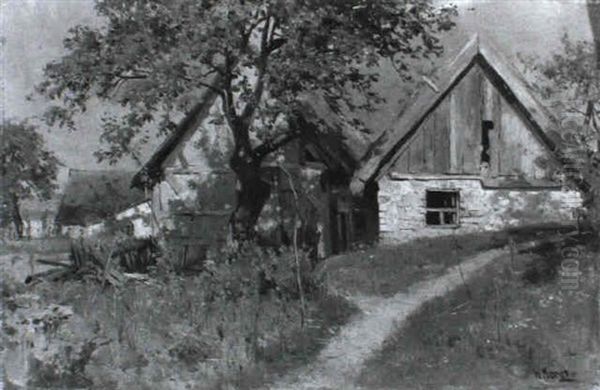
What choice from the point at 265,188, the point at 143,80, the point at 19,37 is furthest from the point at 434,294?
the point at 19,37

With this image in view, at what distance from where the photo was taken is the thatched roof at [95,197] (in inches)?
583

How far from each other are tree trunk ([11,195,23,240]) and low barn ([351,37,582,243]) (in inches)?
319

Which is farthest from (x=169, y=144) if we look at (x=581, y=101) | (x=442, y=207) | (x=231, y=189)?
(x=581, y=101)

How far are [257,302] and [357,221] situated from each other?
28.6 feet

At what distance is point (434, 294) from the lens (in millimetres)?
12562

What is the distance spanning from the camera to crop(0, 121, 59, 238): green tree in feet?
30.4

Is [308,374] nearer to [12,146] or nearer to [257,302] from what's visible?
[257,302]

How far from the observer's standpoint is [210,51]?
13.0 metres

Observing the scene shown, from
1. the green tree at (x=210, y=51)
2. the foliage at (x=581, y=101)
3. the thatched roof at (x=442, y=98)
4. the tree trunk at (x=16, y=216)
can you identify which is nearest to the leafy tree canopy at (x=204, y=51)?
the green tree at (x=210, y=51)

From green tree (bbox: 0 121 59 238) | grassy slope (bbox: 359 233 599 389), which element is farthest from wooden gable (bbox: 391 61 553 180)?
green tree (bbox: 0 121 59 238)
